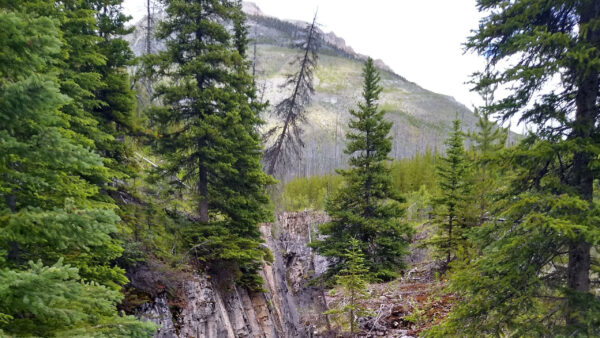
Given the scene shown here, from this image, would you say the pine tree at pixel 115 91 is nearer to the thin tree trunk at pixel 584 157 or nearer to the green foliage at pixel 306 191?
the thin tree trunk at pixel 584 157

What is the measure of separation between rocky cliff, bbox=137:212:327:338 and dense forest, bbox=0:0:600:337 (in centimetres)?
33

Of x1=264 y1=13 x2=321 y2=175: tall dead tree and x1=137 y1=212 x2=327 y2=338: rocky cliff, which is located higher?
x1=264 y1=13 x2=321 y2=175: tall dead tree

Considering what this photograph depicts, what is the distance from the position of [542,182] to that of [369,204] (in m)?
12.1

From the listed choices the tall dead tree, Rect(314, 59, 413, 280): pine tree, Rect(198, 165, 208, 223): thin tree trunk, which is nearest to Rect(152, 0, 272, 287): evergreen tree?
Rect(198, 165, 208, 223): thin tree trunk

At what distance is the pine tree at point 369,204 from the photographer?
17906mm

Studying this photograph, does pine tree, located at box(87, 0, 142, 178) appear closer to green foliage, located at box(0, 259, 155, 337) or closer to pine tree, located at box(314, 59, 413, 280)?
green foliage, located at box(0, 259, 155, 337)

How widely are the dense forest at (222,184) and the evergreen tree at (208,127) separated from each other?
0.24ft

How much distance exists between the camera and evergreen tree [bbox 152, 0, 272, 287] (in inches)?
462

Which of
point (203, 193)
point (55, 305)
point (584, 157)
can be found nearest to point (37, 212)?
point (55, 305)

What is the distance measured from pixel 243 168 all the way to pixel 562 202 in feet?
33.7

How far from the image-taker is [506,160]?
6105mm

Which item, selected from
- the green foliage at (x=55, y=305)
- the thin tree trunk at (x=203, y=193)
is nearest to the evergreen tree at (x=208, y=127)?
the thin tree trunk at (x=203, y=193)

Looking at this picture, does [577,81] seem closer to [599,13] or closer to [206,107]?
[599,13]

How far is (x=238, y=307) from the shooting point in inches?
486
